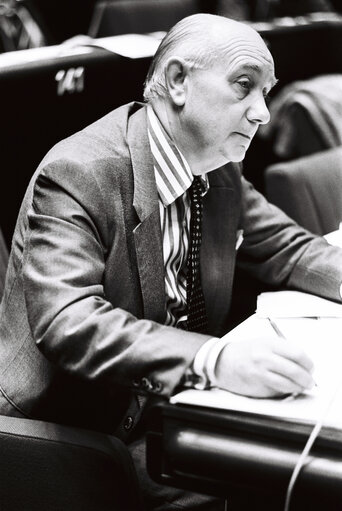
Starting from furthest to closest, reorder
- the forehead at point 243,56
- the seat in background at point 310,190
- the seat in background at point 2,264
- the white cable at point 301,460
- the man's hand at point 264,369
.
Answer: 1. the seat in background at point 310,190
2. the seat in background at point 2,264
3. the forehead at point 243,56
4. the man's hand at point 264,369
5. the white cable at point 301,460

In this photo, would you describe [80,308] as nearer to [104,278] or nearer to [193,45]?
[104,278]

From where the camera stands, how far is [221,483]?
3.26 feet

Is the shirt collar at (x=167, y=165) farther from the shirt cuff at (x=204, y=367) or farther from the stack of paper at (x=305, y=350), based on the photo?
the shirt cuff at (x=204, y=367)

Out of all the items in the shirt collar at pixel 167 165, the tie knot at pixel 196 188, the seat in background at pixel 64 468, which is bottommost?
the seat in background at pixel 64 468

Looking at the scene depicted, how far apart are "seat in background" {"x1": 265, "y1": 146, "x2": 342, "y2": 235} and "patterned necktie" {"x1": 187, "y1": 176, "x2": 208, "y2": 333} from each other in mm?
488

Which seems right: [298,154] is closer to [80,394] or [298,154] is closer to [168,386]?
[80,394]

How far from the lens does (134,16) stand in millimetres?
3674

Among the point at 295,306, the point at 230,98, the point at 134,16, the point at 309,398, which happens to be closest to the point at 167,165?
the point at 230,98

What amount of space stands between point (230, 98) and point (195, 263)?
361mm

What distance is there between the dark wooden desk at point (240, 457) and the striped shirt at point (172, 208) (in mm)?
480

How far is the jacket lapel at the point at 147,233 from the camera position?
54.3 inches

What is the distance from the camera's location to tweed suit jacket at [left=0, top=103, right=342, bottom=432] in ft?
3.70

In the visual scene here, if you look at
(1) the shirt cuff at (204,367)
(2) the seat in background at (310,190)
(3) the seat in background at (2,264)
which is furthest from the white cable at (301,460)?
(2) the seat in background at (310,190)

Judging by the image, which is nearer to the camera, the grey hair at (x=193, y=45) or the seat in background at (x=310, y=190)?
the grey hair at (x=193, y=45)
